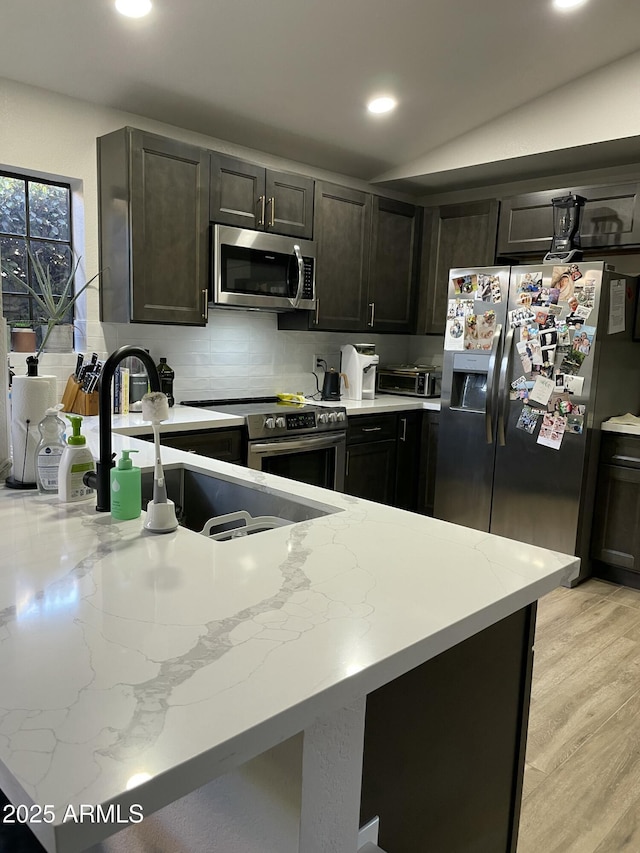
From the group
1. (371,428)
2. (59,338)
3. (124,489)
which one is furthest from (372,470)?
(124,489)

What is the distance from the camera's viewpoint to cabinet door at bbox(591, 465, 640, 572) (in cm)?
358

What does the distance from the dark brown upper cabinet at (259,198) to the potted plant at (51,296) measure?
0.80 meters

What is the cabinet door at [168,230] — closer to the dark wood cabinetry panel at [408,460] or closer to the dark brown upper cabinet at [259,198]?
the dark brown upper cabinet at [259,198]

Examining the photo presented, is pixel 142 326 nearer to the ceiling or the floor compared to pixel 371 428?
nearer to the ceiling

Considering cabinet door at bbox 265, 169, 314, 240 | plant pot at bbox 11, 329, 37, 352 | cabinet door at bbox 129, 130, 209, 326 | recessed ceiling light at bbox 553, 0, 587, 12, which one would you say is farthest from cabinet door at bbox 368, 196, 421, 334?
plant pot at bbox 11, 329, 37, 352

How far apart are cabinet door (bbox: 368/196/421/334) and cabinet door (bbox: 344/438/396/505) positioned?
88 cm

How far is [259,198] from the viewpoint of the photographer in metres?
3.73

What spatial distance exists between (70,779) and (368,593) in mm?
574

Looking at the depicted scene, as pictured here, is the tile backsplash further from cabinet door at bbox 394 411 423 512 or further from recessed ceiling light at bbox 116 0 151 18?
recessed ceiling light at bbox 116 0 151 18

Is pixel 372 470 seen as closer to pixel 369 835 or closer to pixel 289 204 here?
pixel 289 204

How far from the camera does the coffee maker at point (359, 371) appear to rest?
4461mm

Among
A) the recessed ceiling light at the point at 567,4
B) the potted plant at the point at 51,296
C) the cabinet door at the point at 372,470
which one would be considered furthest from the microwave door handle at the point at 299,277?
the recessed ceiling light at the point at 567,4

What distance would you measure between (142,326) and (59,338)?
0.51 m

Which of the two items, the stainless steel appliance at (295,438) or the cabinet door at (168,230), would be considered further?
the stainless steel appliance at (295,438)
